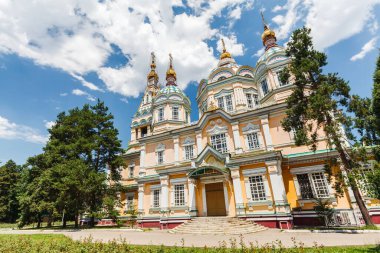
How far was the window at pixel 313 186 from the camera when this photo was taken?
1609 cm

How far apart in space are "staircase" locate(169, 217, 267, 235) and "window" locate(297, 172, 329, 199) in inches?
178

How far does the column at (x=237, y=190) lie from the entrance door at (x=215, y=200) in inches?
81.1

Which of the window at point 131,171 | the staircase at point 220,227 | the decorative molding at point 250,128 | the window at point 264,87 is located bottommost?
the staircase at point 220,227

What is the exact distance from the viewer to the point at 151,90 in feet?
136

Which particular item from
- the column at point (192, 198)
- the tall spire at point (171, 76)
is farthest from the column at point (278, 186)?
the tall spire at point (171, 76)

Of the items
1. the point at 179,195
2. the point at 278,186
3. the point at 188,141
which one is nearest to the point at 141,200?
the point at 179,195

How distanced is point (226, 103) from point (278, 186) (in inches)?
469

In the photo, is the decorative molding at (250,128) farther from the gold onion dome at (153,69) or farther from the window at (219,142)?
the gold onion dome at (153,69)

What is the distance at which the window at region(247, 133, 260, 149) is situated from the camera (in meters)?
19.9

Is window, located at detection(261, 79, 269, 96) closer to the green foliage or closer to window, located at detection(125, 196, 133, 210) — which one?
the green foliage

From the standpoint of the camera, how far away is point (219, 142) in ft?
70.8

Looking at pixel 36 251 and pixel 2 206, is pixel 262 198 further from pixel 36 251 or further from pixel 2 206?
pixel 2 206

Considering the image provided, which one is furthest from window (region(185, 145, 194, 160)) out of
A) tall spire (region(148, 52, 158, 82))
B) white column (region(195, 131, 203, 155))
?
tall spire (region(148, 52, 158, 82))

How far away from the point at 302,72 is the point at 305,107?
8.12ft
